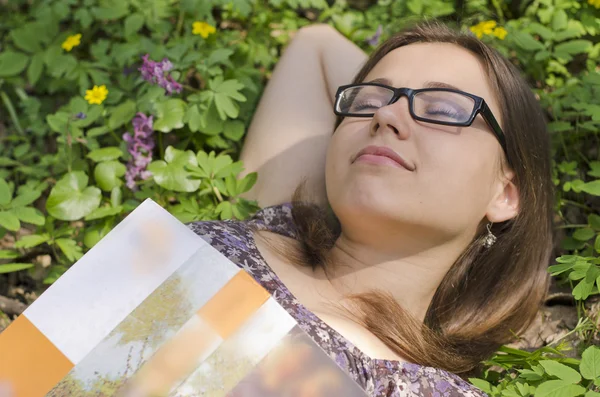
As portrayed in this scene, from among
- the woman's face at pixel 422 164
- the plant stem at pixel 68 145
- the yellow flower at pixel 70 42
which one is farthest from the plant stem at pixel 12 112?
the woman's face at pixel 422 164

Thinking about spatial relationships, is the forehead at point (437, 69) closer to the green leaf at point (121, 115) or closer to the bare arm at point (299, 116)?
the bare arm at point (299, 116)

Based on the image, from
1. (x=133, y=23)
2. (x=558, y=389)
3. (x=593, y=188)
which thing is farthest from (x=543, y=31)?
(x=133, y=23)

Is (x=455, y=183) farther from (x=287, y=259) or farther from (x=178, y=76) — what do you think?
(x=178, y=76)

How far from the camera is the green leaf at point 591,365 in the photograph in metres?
1.57

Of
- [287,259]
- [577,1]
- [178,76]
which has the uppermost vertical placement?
[577,1]

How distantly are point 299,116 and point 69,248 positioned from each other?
110 cm

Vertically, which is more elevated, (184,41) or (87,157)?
(184,41)

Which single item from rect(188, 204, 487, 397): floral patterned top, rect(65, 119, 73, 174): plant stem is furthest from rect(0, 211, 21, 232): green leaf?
rect(188, 204, 487, 397): floral patterned top

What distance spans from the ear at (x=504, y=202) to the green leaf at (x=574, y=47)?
87 cm

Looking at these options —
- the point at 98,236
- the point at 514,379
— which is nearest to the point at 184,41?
the point at 98,236

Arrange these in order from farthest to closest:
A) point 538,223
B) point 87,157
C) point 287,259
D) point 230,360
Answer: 1. point 87,157
2. point 538,223
3. point 287,259
4. point 230,360

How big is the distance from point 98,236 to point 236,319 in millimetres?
1114

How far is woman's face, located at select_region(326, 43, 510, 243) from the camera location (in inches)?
73.7

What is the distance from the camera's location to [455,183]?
191 centimetres
